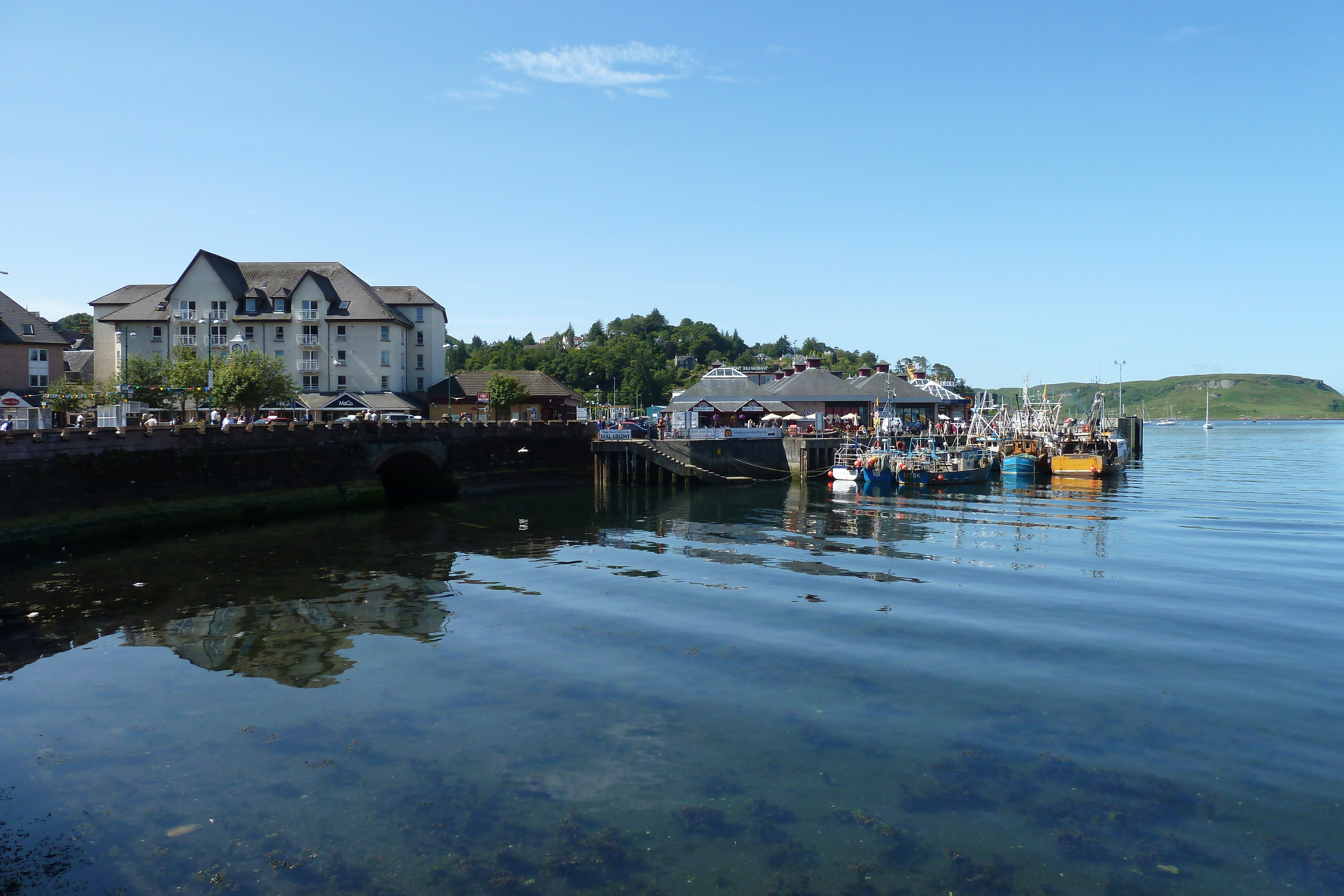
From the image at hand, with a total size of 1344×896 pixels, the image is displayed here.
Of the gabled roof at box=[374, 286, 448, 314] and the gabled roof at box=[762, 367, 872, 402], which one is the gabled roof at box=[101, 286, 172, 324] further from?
the gabled roof at box=[762, 367, 872, 402]

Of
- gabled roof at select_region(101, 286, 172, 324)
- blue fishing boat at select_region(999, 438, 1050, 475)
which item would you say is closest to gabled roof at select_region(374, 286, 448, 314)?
gabled roof at select_region(101, 286, 172, 324)

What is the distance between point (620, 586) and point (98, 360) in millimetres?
77363

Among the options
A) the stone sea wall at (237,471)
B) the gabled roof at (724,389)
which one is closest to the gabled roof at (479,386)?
the gabled roof at (724,389)

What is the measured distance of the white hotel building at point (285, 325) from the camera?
253 ft

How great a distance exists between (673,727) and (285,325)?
77.0 metres

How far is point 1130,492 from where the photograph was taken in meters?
53.1

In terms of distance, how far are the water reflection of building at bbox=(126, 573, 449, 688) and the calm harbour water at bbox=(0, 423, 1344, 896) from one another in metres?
0.11

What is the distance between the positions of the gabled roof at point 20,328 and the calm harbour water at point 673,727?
171 feet

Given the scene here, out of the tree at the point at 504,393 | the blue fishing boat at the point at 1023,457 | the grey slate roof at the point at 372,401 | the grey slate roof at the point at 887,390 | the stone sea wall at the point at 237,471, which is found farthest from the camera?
the grey slate roof at the point at 887,390

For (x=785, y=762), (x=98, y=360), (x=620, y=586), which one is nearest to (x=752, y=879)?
(x=785, y=762)

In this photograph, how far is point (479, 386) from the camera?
84.4 metres

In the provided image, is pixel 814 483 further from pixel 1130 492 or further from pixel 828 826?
pixel 828 826

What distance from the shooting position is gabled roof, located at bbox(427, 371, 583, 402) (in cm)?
8406

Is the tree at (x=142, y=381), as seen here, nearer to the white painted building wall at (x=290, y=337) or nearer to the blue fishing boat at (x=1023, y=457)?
the white painted building wall at (x=290, y=337)
